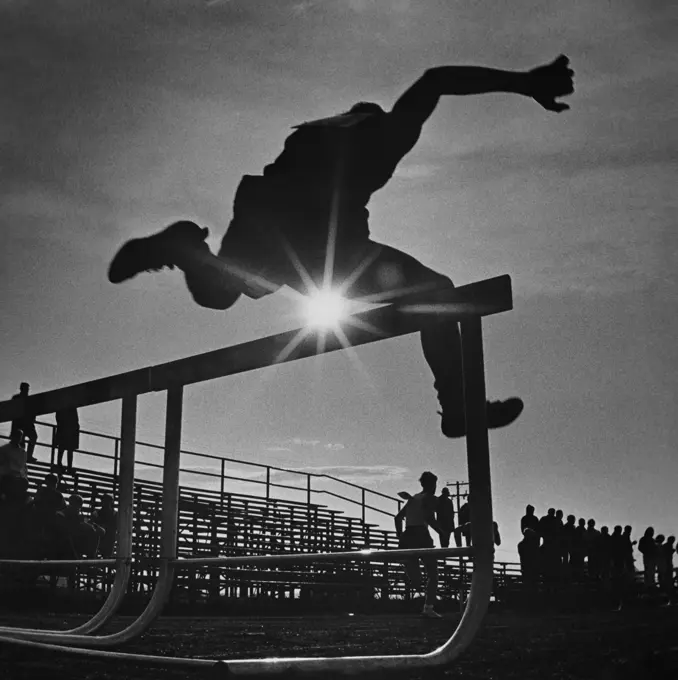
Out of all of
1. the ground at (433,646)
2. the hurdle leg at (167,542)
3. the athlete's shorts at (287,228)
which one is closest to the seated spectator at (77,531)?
the ground at (433,646)

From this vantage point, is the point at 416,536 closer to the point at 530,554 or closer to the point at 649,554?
the point at 530,554

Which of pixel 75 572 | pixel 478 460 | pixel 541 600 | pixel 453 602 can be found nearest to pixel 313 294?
pixel 478 460

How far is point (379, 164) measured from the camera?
311 cm

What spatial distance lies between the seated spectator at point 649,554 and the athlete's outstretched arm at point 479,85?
54.6ft

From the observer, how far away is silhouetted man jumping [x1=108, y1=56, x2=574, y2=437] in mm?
2975

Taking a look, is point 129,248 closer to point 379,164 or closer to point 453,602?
point 379,164

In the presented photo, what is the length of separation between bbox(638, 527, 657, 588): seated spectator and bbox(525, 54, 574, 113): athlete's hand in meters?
16.6

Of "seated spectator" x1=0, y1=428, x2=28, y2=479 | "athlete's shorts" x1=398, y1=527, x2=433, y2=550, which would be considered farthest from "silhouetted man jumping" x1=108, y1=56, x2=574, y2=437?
"seated spectator" x1=0, y1=428, x2=28, y2=479

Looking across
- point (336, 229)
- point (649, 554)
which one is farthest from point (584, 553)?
point (336, 229)

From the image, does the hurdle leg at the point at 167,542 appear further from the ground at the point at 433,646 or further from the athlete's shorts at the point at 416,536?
the athlete's shorts at the point at 416,536

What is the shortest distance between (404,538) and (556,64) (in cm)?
708

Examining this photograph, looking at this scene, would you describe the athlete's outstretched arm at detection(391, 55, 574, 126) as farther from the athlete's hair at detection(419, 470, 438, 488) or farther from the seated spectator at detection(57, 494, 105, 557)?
the seated spectator at detection(57, 494, 105, 557)

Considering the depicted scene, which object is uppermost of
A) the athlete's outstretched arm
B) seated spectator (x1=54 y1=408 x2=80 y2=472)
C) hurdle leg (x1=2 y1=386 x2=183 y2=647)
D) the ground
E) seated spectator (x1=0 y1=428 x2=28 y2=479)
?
the athlete's outstretched arm

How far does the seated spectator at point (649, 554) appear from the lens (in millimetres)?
17984
